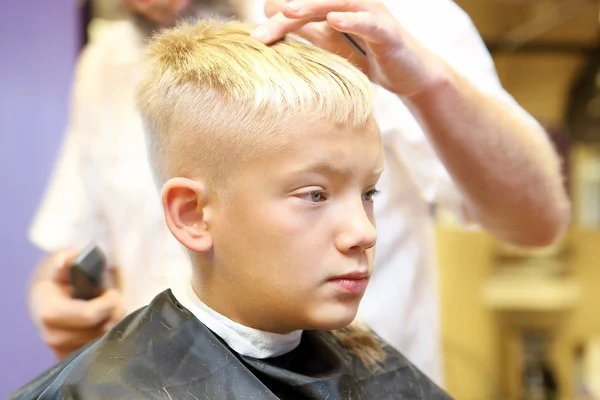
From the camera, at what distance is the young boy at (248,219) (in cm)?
81

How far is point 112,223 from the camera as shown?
4.66ft

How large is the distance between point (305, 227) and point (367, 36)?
0.80 feet

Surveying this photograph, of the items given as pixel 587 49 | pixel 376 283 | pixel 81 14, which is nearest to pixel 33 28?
pixel 81 14

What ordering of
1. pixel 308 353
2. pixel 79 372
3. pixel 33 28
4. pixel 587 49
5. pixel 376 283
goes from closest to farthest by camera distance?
pixel 79 372, pixel 308 353, pixel 376 283, pixel 33 28, pixel 587 49

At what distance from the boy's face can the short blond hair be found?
25 mm

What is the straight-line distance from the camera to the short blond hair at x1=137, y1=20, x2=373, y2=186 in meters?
0.83

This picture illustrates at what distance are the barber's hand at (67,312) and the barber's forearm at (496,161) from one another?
1.72 ft

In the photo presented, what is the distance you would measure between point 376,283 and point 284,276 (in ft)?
1.62

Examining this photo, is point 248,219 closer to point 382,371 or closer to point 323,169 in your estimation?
point 323,169

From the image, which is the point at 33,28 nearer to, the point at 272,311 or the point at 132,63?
the point at 132,63

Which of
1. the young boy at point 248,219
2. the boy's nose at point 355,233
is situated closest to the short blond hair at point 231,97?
the young boy at point 248,219

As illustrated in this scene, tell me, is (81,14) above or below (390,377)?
above

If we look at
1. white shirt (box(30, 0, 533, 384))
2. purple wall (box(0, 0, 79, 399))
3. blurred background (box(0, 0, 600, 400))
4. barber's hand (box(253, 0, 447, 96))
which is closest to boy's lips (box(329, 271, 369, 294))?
barber's hand (box(253, 0, 447, 96))

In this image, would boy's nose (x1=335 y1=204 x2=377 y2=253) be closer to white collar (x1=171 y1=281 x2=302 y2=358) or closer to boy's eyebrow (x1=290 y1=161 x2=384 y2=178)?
boy's eyebrow (x1=290 y1=161 x2=384 y2=178)
